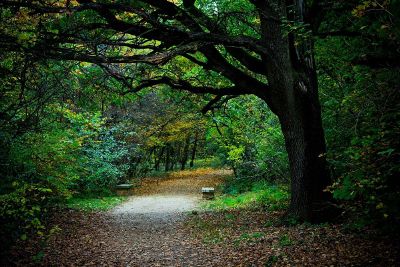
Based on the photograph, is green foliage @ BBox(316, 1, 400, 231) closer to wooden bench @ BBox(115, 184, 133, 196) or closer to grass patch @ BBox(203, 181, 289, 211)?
grass patch @ BBox(203, 181, 289, 211)

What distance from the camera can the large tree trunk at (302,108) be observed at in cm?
824

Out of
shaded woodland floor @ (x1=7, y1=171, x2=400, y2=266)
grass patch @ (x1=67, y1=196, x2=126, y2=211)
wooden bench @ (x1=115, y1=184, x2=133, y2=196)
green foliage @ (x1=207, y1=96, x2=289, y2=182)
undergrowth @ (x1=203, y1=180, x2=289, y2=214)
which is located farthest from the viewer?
wooden bench @ (x1=115, y1=184, x2=133, y2=196)

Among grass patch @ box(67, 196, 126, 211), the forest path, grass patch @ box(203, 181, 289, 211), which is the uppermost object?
grass patch @ box(203, 181, 289, 211)

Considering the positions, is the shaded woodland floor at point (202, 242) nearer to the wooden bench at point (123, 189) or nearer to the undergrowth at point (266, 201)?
the undergrowth at point (266, 201)

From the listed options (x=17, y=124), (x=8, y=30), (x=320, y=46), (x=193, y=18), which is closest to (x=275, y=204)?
(x=320, y=46)

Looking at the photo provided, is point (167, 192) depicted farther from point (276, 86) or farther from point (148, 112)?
point (276, 86)

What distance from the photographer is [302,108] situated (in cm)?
831

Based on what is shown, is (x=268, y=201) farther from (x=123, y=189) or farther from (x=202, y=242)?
(x=123, y=189)

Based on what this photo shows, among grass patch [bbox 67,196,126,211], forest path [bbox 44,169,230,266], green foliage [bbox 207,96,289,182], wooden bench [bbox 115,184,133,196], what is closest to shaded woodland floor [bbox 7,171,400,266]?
forest path [bbox 44,169,230,266]

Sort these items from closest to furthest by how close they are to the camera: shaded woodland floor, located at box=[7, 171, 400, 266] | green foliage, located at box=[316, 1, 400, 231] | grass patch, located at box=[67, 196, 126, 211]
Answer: green foliage, located at box=[316, 1, 400, 231]
shaded woodland floor, located at box=[7, 171, 400, 266]
grass patch, located at box=[67, 196, 126, 211]

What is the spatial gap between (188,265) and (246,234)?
207cm

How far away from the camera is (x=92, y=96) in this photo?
34.7 feet

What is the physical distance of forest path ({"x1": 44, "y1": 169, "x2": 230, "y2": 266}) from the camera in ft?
26.7

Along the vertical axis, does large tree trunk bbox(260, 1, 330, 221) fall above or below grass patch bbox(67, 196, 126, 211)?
above
